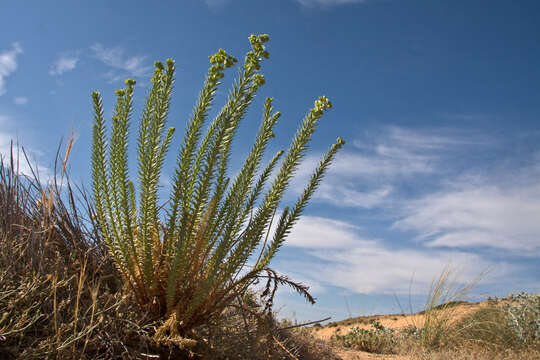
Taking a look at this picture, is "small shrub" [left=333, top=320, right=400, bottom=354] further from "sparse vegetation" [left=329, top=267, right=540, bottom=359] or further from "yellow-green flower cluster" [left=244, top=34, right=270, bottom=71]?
"yellow-green flower cluster" [left=244, top=34, right=270, bottom=71]

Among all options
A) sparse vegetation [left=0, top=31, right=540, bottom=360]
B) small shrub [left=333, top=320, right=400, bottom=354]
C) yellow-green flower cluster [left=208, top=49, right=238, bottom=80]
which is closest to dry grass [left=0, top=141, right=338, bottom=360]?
sparse vegetation [left=0, top=31, right=540, bottom=360]

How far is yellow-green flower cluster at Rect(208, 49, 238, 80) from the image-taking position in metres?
2.37

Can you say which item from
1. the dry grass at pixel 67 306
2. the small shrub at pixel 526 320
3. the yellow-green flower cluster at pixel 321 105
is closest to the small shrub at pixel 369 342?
the small shrub at pixel 526 320

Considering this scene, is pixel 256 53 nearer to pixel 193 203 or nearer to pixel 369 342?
pixel 193 203

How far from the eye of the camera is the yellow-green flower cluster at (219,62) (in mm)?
2371

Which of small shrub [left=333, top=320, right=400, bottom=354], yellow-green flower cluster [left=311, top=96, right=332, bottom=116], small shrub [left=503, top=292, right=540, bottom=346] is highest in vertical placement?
yellow-green flower cluster [left=311, top=96, right=332, bottom=116]

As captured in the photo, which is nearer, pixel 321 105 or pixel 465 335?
pixel 321 105

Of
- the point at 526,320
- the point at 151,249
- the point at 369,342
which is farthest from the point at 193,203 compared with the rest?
the point at 526,320

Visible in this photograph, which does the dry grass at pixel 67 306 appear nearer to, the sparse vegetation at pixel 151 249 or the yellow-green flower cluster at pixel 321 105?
the sparse vegetation at pixel 151 249

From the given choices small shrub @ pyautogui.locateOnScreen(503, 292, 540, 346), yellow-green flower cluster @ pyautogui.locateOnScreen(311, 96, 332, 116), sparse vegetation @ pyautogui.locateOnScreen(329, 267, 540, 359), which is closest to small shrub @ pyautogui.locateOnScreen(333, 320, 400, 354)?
sparse vegetation @ pyautogui.locateOnScreen(329, 267, 540, 359)

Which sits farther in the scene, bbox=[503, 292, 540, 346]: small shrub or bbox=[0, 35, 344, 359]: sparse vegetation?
bbox=[503, 292, 540, 346]: small shrub

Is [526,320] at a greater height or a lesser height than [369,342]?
greater

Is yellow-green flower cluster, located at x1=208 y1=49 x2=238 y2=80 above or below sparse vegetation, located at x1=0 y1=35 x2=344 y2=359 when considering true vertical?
above

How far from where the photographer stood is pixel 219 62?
7.84 feet
